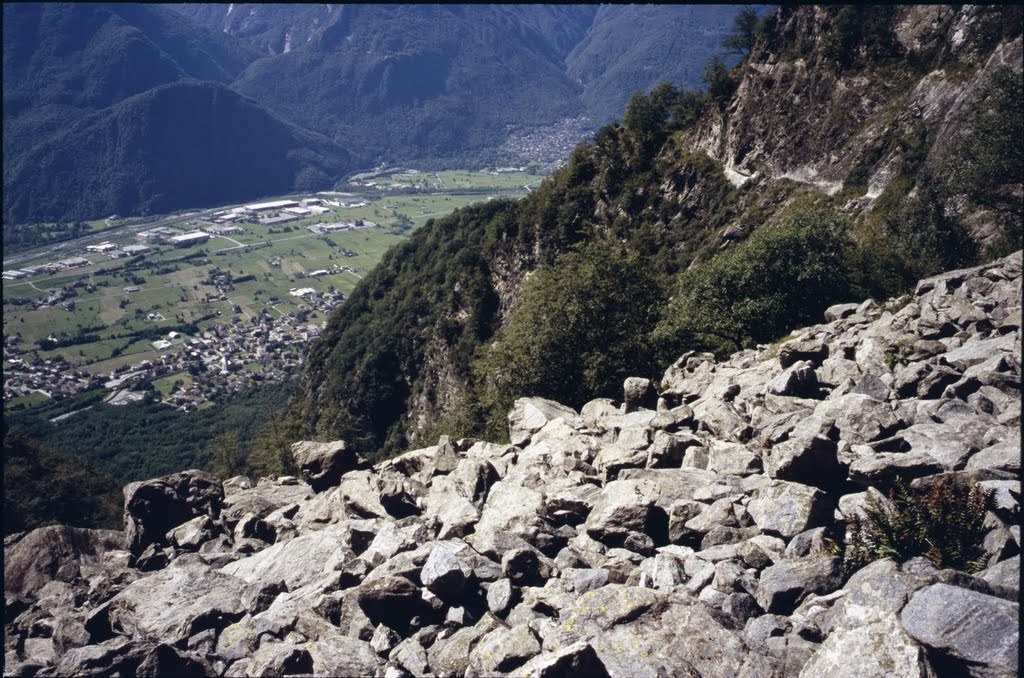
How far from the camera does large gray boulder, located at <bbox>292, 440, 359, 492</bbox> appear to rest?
70.6 feet

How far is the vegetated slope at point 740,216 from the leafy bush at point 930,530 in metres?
18.5

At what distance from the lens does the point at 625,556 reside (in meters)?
11.8

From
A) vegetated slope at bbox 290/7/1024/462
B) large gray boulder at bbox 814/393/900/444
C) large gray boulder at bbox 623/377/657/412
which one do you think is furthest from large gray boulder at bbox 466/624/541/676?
vegetated slope at bbox 290/7/1024/462

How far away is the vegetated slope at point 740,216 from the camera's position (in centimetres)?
3173

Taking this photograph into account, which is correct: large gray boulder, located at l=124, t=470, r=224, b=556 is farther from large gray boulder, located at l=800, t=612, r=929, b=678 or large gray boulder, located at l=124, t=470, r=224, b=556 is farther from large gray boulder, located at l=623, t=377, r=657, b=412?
large gray boulder, located at l=800, t=612, r=929, b=678

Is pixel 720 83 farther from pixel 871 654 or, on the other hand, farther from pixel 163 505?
pixel 871 654

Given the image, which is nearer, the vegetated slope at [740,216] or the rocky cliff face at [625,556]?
the rocky cliff face at [625,556]

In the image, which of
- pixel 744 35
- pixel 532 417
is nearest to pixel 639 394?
pixel 532 417

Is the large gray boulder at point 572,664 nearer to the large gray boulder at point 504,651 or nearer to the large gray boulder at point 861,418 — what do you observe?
the large gray boulder at point 504,651

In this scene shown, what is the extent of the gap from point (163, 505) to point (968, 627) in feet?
73.9

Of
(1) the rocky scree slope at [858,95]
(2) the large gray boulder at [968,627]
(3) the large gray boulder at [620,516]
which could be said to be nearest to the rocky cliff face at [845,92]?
(1) the rocky scree slope at [858,95]

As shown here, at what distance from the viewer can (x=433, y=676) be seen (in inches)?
386

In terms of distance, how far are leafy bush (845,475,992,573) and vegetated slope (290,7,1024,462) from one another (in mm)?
18513

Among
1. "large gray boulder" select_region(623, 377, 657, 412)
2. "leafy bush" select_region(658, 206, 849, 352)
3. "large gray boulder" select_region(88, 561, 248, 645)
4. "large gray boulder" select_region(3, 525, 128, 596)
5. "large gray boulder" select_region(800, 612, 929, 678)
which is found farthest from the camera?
"leafy bush" select_region(658, 206, 849, 352)
